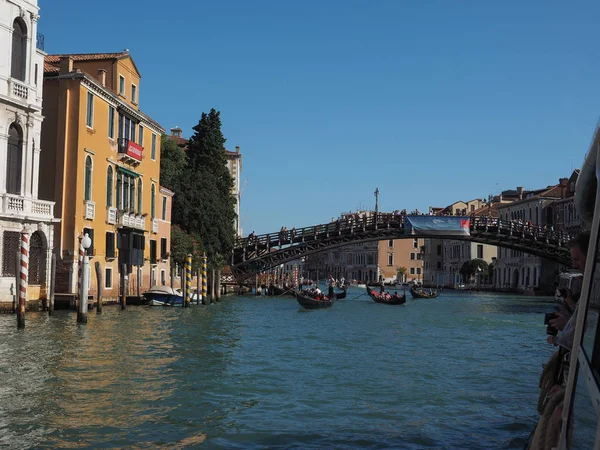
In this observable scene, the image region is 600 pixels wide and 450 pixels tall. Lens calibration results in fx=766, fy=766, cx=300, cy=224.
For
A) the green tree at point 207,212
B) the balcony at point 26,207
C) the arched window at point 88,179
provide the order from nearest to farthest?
the balcony at point 26,207 < the arched window at point 88,179 < the green tree at point 207,212

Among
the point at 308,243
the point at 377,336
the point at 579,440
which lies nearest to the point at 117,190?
the point at 377,336

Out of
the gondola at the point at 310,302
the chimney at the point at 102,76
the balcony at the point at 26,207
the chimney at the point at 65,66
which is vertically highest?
the chimney at the point at 102,76

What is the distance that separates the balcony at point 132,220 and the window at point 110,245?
0.58 meters

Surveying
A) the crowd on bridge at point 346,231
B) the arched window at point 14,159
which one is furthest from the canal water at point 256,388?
the crowd on bridge at point 346,231

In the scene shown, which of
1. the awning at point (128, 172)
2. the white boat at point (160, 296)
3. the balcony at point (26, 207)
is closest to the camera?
the balcony at point (26, 207)

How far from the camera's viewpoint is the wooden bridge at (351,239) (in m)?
28.4

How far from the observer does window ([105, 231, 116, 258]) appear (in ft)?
60.4

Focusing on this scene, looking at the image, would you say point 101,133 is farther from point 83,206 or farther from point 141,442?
point 141,442

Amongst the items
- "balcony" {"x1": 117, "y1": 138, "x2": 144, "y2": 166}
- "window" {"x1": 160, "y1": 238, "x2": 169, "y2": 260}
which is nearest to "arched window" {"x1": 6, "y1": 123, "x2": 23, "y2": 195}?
"balcony" {"x1": 117, "y1": 138, "x2": 144, "y2": 166}

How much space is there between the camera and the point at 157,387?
23.2 feet

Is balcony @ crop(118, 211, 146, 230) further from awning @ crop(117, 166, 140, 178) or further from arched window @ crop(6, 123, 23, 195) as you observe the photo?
arched window @ crop(6, 123, 23, 195)

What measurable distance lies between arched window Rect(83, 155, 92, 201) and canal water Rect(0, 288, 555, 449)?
4043 millimetres

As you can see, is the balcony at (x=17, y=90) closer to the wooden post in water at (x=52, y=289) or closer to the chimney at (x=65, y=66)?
the chimney at (x=65, y=66)

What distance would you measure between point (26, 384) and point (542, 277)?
39380 millimetres
